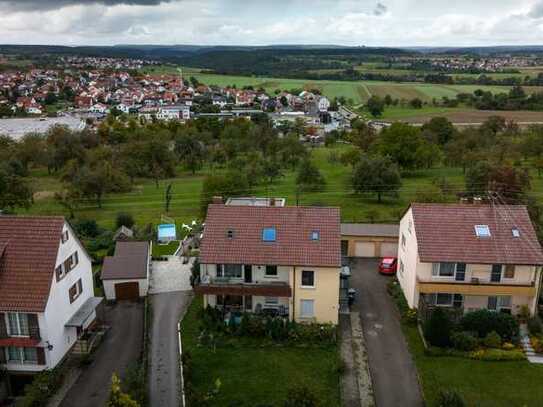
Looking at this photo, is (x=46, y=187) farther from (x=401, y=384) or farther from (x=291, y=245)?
(x=401, y=384)

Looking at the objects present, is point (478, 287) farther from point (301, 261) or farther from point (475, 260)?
point (301, 261)

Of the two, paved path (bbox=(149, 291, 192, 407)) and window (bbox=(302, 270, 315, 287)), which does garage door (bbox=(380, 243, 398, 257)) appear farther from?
paved path (bbox=(149, 291, 192, 407))

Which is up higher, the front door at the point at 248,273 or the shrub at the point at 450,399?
the front door at the point at 248,273

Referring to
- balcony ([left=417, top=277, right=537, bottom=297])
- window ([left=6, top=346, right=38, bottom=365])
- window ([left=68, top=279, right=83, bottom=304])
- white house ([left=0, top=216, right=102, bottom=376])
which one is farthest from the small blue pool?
balcony ([left=417, top=277, right=537, bottom=297])

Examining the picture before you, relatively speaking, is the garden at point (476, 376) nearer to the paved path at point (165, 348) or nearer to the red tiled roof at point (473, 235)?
the red tiled roof at point (473, 235)

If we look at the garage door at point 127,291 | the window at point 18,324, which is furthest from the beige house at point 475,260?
the window at point 18,324
